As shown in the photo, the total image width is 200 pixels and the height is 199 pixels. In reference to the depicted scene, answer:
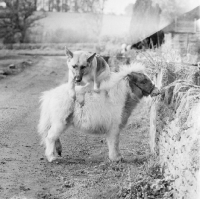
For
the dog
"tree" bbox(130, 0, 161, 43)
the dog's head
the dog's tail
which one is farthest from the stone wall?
"tree" bbox(130, 0, 161, 43)

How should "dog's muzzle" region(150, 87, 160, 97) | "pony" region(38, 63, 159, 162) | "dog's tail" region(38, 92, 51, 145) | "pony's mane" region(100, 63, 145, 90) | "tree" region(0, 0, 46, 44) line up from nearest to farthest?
1. "dog's muzzle" region(150, 87, 160, 97)
2. "pony" region(38, 63, 159, 162)
3. "pony's mane" region(100, 63, 145, 90)
4. "dog's tail" region(38, 92, 51, 145)
5. "tree" region(0, 0, 46, 44)

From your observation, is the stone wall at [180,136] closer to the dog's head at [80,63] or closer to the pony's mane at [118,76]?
the pony's mane at [118,76]

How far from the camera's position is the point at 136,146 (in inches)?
315

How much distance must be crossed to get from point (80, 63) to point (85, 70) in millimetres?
143

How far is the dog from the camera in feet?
21.5

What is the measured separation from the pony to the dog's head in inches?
10.6

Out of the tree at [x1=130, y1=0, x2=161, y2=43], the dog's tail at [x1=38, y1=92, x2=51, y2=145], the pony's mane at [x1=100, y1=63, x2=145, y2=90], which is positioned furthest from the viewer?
the tree at [x1=130, y1=0, x2=161, y2=43]

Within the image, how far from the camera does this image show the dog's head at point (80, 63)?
654cm

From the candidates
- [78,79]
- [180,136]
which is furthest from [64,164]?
[180,136]

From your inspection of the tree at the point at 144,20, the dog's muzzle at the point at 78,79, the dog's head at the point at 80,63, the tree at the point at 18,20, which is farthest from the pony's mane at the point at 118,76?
the tree at the point at 18,20

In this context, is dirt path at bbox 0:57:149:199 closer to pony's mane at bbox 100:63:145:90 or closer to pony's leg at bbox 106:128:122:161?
pony's leg at bbox 106:128:122:161

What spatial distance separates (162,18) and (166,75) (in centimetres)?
1201

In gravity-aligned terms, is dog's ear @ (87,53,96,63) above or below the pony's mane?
above

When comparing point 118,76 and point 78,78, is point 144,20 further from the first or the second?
point 78,78
